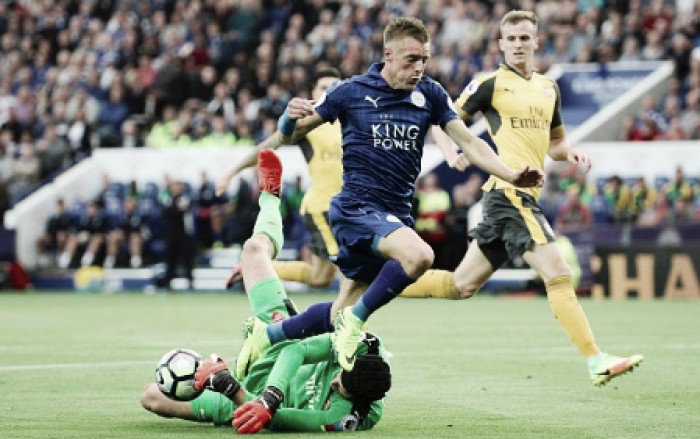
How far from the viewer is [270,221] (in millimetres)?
9625

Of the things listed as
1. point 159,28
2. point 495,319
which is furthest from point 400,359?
point 159,28

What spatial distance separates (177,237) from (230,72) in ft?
15.7

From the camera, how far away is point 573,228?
23375mm

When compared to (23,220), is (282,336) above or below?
above

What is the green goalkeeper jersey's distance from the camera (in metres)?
7.70

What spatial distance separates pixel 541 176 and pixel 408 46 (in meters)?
1.20

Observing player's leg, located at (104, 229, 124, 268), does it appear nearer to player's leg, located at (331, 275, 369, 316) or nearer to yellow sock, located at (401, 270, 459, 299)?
yellow sock, located at (401, 270, 459, 299)

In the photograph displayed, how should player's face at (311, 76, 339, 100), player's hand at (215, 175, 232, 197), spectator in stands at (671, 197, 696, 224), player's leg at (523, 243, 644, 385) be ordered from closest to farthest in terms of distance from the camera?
player's leg at (523, 243, 644, 385) → player's hand at (215, 175, 232, 197) → player's face at (311, 76, 339, 100) → spectator in stands at (671, 197, 696, 224)

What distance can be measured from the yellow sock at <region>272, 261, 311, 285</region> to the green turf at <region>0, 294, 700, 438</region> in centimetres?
82

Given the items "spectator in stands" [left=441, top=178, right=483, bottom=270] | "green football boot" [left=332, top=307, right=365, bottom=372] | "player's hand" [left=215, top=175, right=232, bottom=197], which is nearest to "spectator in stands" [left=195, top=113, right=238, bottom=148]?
"spectator in stands" [left=441, top=178, right=483, bottom=270]

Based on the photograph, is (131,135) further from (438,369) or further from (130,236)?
(438,369)

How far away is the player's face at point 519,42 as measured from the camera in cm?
1050

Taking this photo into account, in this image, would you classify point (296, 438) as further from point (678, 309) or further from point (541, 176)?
point (678, 309)

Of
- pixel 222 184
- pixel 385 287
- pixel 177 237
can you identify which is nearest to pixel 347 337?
pixel 385 287
